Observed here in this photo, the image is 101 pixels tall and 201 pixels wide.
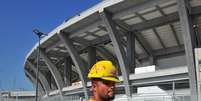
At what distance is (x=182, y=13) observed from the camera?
31172mm

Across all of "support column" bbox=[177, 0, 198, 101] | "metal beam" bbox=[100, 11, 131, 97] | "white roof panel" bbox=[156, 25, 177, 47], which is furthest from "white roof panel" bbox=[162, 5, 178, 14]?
"white roof panel" bbox=[156, 25, 177, 47]

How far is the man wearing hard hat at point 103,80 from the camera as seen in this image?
6.41 feet

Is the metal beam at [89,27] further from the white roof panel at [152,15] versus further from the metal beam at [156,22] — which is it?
the metal beam at [156,22]

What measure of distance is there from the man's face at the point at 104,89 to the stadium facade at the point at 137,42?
1789 cm

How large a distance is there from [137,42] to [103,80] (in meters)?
47.7

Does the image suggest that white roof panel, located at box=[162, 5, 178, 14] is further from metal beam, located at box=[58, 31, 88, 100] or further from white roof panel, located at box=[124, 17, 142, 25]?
metal beam, located at box=[58, 31, 88, 100]

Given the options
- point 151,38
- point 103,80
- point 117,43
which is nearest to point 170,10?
point 117,43

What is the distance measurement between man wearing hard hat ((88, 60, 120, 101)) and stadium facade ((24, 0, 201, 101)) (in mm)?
17897

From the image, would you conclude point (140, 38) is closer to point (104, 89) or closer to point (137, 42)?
point (137, 42)

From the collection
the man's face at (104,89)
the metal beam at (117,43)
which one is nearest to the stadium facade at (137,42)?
the metal beam at (117,43)

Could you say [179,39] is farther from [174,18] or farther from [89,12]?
[89,12]

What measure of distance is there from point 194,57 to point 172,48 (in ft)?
64.1

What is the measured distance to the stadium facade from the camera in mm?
32094

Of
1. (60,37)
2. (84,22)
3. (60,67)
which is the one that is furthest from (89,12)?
(60,67)
